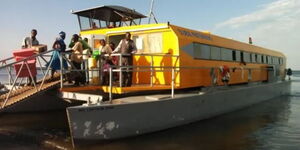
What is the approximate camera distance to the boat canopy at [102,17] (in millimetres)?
13250

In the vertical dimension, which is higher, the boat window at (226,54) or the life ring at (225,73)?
the boat window at (226,54)

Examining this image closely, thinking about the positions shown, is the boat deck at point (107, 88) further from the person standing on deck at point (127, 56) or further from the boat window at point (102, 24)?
the boat window at point (102, 24)

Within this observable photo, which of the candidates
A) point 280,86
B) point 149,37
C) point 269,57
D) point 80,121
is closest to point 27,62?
point 80,121

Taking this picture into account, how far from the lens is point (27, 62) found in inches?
377

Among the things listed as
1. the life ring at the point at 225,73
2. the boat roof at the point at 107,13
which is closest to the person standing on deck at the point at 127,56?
the boat roof at the point at 107,13

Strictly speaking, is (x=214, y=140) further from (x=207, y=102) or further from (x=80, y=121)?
(x=80, y=121)

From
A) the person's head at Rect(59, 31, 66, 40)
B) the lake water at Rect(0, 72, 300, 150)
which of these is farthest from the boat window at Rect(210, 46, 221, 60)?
the person's head at Rect(59, 31, 66, 40)

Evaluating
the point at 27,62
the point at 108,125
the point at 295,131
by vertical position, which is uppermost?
the point at 27,62

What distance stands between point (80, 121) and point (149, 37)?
465cm

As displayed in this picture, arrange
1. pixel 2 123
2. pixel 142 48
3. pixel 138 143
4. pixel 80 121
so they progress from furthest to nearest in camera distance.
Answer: pixel 142 48
pixel 2 123
pixel 138 143
pixel 80 121

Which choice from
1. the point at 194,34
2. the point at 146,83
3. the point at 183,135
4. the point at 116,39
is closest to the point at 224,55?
the point at 194,34

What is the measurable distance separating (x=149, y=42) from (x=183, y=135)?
11.6 feet

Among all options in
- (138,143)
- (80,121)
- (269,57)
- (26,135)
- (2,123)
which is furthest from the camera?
(269,57)

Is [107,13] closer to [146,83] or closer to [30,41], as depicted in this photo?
[30,41]
